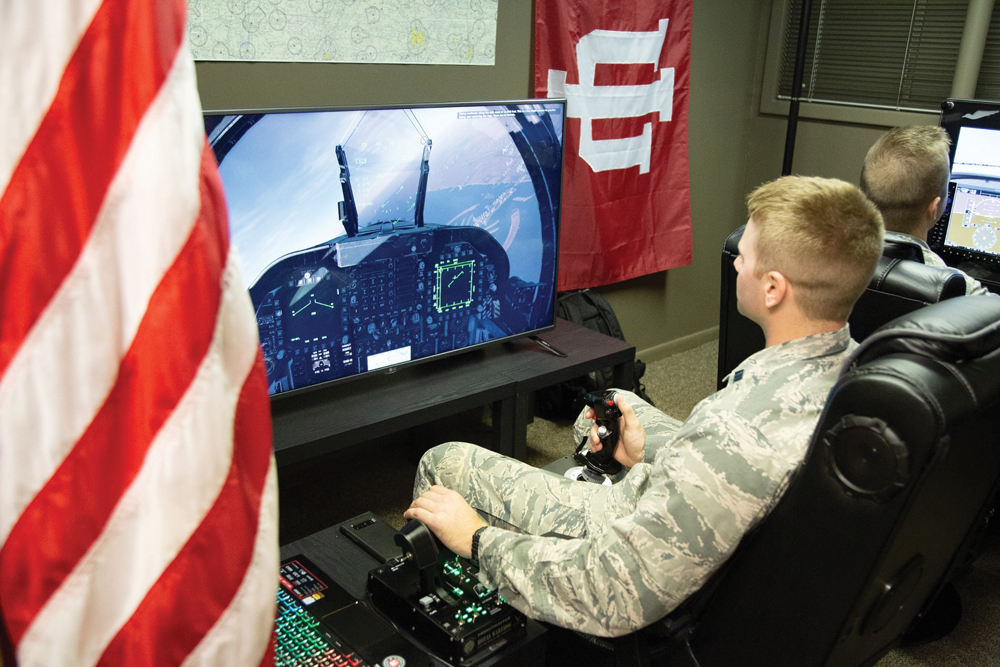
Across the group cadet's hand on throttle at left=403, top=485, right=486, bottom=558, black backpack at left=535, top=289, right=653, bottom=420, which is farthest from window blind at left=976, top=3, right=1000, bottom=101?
cadet's hand on throttle at left=403, top=485, right=486, bottom=558

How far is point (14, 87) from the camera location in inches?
35.0

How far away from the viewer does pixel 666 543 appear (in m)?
1.19

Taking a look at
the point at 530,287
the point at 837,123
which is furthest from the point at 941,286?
the point at 837,123

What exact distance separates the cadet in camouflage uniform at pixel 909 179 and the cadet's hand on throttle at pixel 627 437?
873 mm

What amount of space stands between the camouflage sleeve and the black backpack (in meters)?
1.87

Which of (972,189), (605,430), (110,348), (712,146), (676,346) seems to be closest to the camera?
(110,348)

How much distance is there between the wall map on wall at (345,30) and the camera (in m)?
2.17

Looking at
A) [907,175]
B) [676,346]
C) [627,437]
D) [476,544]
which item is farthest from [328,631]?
[676,346]

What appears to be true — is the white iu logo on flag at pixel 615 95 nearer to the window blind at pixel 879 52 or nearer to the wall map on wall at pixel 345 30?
the wall map on wall at pixel 345 30

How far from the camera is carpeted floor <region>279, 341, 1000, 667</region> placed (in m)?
2.11

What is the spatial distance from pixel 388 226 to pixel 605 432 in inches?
33.8

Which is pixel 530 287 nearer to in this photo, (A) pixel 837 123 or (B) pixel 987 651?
(B) pixel 987 651

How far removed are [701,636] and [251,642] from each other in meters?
0.65

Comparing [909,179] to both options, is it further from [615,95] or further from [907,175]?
[615,95]
